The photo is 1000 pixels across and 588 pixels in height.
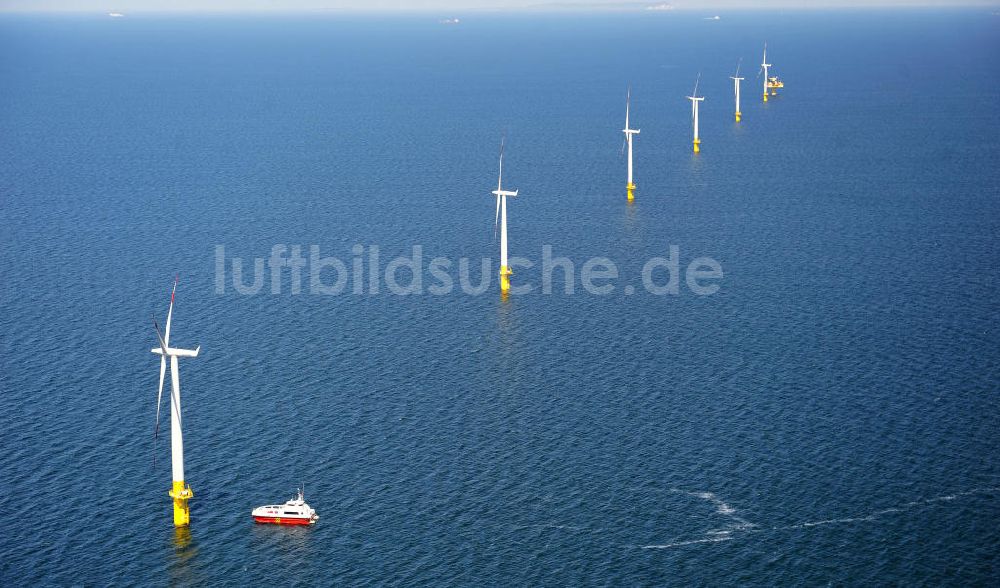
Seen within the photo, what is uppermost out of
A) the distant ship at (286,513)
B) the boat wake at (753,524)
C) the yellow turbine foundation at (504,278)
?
the yellow turbine foundation at (504,278)

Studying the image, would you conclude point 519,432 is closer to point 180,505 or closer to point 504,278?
point 180,505

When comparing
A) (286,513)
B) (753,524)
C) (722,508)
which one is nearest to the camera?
(286,513)

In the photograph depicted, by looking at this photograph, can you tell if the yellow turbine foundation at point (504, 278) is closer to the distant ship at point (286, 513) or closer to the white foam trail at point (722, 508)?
the white foam trail at point (722, 508)

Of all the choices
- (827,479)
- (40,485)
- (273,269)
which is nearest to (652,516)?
(827,479)

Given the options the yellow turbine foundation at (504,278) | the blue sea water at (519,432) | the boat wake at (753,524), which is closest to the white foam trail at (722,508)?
the boat wake at (753,524)

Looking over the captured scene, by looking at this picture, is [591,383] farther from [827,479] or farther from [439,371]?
[827,479]

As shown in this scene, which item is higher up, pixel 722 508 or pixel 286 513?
pixel 286 513

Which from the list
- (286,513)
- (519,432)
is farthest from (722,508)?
(286,513)

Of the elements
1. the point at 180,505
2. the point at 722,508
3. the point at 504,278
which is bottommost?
the point at 722,508
